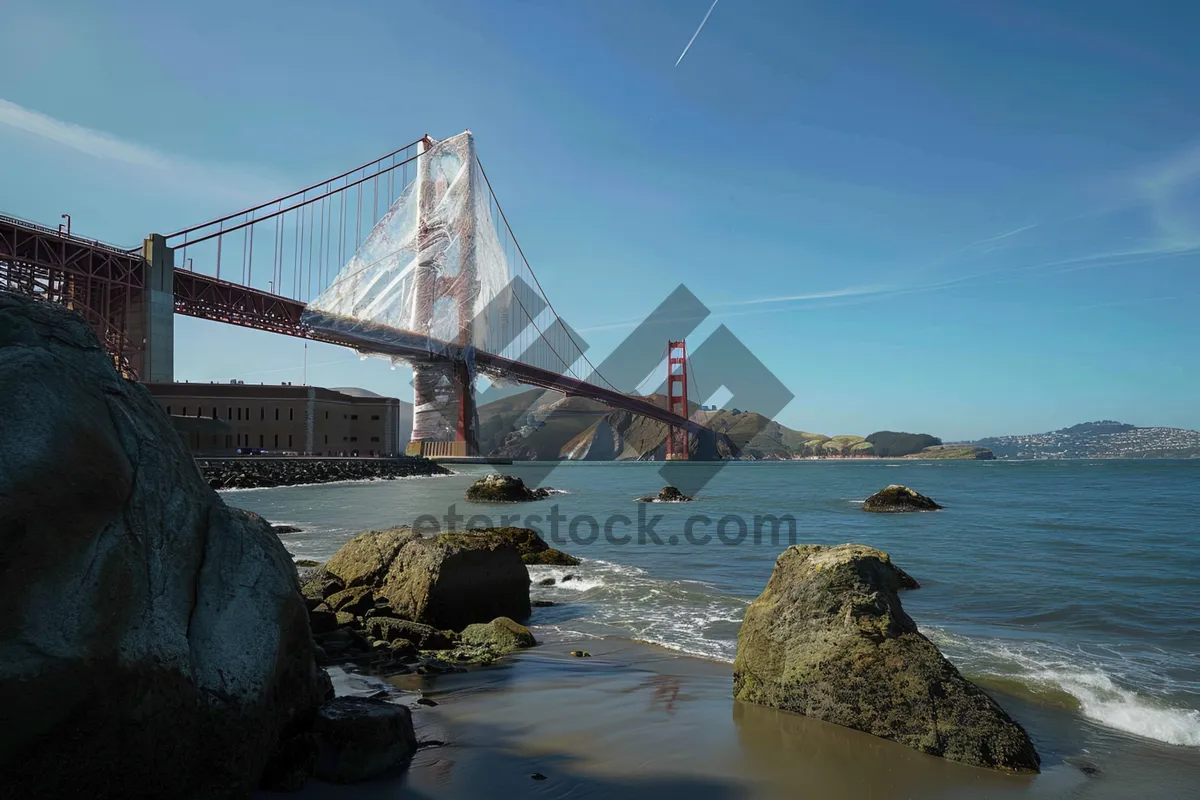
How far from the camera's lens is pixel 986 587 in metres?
9.09

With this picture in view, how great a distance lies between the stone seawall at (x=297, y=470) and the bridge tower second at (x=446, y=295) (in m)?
4.93

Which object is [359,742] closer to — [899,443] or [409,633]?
[409,633]

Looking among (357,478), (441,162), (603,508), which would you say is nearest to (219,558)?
(603,508)

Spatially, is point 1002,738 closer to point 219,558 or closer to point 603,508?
point 219,558

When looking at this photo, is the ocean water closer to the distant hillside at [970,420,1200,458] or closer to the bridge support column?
the bridge support column

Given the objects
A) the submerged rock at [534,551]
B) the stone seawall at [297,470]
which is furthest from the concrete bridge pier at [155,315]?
the submerged rock at [534,551]

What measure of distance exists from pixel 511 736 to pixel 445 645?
208cm

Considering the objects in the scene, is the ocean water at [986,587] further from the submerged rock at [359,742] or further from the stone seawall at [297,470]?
the stone seawall at [297,470]

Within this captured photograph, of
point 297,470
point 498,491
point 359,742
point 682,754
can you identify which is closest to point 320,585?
point 359,742

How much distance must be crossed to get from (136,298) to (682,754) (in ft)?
119

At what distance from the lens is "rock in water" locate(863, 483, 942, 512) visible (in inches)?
851

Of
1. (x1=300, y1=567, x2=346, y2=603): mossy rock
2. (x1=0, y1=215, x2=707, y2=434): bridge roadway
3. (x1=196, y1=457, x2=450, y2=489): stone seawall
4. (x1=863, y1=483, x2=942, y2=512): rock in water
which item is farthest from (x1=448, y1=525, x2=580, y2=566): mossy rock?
(x1=0, y1=215, x2=707, y2=434): bridge roadway

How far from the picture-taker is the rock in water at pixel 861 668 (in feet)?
12.2

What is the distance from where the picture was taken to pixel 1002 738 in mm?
3666
